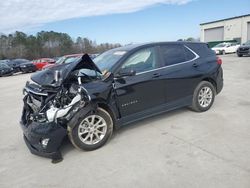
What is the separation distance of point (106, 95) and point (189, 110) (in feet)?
8.31

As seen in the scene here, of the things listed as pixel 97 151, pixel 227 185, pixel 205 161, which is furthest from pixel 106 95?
pixel 227 185

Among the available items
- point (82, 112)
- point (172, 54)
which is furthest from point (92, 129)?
point (172, 54)

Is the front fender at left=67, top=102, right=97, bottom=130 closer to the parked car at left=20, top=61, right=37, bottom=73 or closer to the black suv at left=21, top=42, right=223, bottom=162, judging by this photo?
the black suv at left=21, top=42, right=223, bottom=162

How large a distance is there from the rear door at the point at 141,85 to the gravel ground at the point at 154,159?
1.79ft

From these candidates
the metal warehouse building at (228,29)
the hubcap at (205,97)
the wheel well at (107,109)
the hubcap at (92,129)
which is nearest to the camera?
the hubcap at (92,129)

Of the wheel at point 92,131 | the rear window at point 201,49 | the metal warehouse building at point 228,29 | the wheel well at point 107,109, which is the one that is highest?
the metal warehouse building at point 228,29

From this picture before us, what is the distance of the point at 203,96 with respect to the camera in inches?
223

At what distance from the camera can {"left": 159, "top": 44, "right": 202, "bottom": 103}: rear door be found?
16.4 ft

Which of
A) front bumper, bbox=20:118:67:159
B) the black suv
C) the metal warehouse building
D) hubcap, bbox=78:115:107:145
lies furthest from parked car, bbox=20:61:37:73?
the metal warehouse building

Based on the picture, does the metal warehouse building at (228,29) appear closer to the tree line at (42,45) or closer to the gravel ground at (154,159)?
the tree line at (42,45)

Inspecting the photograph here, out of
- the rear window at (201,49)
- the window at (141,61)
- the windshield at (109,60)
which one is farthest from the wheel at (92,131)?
the rear window at (201,49)

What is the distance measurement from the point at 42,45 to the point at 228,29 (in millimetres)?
46841

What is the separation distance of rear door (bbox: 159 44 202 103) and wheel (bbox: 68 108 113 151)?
4.88ft

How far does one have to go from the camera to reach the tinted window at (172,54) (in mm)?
5035
